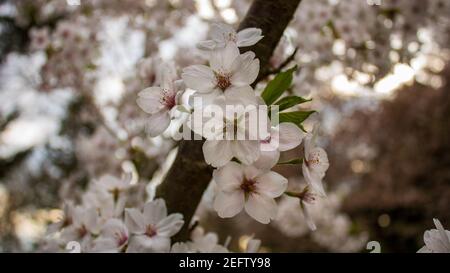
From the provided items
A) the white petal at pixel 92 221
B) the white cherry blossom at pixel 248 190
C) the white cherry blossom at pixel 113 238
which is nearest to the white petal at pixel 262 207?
the white cherry blossom at pixel 248 190

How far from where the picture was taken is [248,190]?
0.78m

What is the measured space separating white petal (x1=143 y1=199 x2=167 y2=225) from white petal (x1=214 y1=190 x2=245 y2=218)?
0.62 ft

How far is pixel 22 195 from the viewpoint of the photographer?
6270mm

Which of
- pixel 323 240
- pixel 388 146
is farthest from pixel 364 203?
pixel 323 240

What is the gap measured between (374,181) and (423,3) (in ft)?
19.4

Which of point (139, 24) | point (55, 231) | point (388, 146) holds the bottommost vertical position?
point (388, 146)

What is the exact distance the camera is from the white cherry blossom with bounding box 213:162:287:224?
29.4 inches

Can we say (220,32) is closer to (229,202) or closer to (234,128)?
(234,128)

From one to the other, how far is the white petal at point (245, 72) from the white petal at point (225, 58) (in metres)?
0.02

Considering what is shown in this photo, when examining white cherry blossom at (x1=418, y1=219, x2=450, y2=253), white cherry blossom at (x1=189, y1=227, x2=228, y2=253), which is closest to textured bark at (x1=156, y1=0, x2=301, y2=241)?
white cherry blossom at (x1=189, y1=227, x2=228, y2=253)

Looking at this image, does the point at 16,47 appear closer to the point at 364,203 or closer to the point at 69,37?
the point at 69,37

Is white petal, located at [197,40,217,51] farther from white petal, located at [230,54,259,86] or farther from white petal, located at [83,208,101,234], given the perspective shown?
white petal, located at [83,208,101,234]
